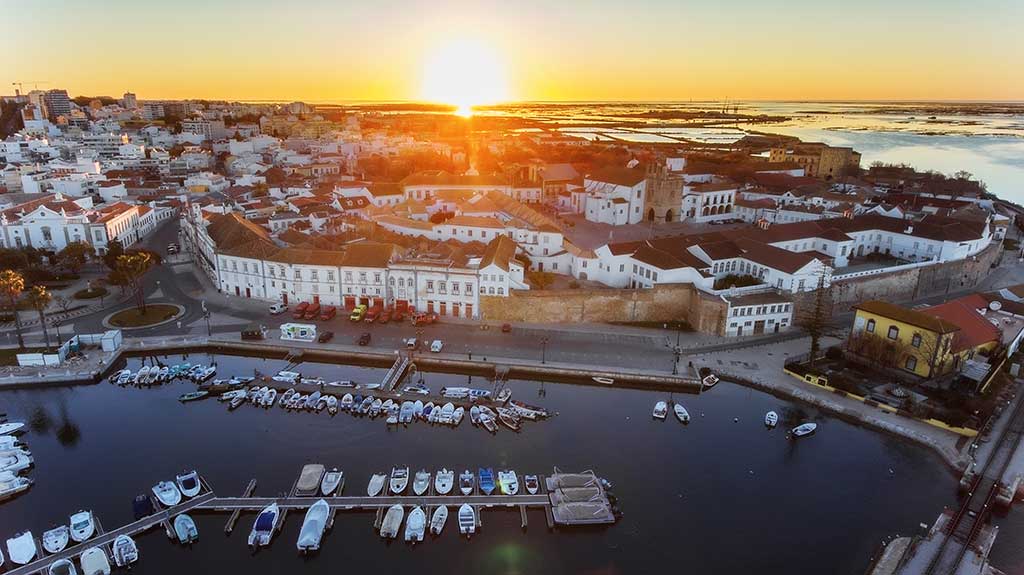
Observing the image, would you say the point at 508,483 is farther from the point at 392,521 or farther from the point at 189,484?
the point at 189,484

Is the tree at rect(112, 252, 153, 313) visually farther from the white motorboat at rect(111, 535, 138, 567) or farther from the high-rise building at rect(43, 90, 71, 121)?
the high-rise building at rect(43, 90, 71, 121)

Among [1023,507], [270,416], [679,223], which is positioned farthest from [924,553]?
[679,223]

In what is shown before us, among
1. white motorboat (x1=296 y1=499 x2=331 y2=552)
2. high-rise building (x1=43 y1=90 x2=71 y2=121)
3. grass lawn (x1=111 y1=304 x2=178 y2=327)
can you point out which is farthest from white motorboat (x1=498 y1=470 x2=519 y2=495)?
high-rise building (x1=43 y1=90 x2=71 y2=121)

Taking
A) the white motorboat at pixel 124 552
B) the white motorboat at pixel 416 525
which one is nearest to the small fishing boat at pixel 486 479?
the white motorboat at pixel 416 525

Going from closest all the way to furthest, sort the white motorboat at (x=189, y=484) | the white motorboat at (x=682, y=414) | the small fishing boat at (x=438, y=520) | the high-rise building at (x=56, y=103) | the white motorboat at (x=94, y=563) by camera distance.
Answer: the white motorboat at (x=94, y=563) → the small fishing boat at (x=438, y=520) → the white motorboat at (x=189, y=484) → the white motorboat at (x=682, y=414) → the high-rise building at (x=56, y=103)

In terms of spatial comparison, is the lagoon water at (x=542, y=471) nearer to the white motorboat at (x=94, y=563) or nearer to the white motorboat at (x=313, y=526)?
the white motorboat at (x=313, y=526)

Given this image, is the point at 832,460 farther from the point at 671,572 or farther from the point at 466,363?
the point at 466,363

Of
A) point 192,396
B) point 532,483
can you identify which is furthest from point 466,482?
point 192,396
